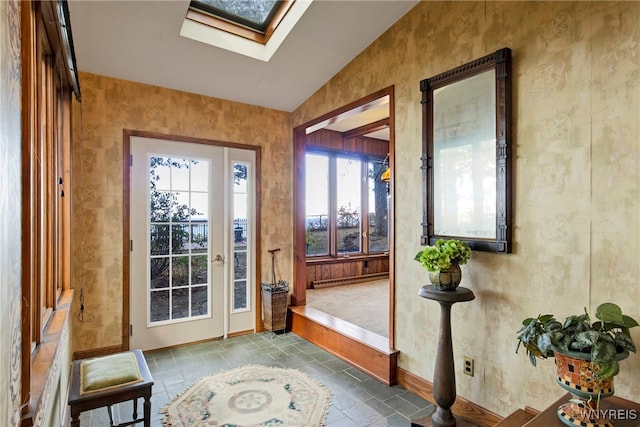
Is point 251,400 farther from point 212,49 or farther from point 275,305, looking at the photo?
point 212,49

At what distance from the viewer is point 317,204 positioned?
6.34m

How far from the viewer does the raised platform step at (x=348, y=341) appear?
9.80 feet

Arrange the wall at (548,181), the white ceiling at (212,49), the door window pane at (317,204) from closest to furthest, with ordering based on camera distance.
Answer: the wall at (548,181) < the white ceiling at (212,49) < the door window pane at (317,204)

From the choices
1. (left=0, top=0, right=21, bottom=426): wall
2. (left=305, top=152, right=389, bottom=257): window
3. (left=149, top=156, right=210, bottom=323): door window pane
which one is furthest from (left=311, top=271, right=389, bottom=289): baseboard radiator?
(left=0, top=0, right=21, bottom=426): wall

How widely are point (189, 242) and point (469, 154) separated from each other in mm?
2913

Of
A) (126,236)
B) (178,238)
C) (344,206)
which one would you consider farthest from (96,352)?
(344,206)

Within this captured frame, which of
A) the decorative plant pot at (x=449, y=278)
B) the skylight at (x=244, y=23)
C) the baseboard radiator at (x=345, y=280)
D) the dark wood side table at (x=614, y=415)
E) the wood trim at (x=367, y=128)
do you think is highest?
the skylight at (x=244, y=23)

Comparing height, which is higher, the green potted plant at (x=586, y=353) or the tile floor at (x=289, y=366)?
the green potted plant at (x=586, y=353)

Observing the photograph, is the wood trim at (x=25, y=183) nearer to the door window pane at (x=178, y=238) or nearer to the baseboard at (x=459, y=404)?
the baseboard at (x=459, y=404)

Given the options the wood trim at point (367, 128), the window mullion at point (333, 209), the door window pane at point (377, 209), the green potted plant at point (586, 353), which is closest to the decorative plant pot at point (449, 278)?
the green potted plant at point (586, 353)

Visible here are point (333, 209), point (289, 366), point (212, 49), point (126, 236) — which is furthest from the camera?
point (333, 209)

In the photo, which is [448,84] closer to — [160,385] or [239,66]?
[239,66]

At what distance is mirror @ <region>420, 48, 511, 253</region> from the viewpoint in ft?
7.29

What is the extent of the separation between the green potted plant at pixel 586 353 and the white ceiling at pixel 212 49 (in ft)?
8.47
